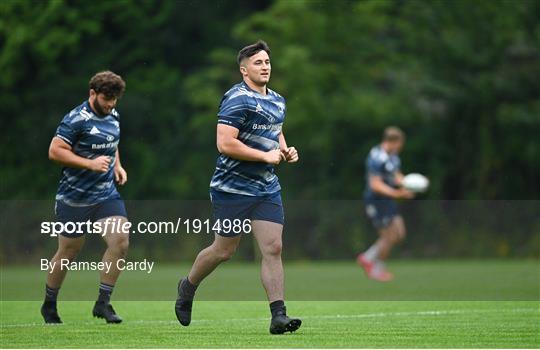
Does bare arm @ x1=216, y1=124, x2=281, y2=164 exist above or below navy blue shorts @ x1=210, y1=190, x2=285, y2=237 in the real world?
above

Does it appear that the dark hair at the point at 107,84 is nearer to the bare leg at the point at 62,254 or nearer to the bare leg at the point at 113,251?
the bare leg at the point at 113,251

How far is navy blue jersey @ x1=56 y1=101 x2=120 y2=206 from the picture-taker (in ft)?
34.1

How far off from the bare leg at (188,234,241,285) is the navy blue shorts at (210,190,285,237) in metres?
0.07

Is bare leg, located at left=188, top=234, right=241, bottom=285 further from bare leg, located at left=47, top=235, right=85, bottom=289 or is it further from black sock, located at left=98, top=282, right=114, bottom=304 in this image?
bare leg, located at left=47, top=235, right=85, bottom=289

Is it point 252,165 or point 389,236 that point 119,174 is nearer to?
point 252,165

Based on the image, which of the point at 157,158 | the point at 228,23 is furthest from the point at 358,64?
the point at 157,158

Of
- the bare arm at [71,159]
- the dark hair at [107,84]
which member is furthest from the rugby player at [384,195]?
the bare arm at [71,159]

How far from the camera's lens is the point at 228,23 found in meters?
29.7

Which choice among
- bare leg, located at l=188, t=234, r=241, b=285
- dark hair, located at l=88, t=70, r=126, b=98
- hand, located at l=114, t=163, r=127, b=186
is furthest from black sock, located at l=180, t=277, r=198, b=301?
dark hair, located at l=88, t=70, r=126, b=98

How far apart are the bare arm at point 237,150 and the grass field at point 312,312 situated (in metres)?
1.40

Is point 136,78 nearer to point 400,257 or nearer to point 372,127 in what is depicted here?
point 372,127

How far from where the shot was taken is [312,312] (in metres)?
11.8

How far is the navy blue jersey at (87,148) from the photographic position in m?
10.4

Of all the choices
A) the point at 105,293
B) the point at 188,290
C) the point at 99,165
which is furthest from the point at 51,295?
the point at 188,290
